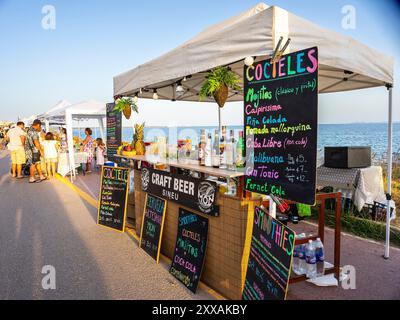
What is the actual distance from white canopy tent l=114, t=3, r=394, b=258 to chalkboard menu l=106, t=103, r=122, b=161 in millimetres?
1331

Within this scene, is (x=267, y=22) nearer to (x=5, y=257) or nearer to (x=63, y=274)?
(x=63, y=274)

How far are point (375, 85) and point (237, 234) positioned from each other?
324 cm

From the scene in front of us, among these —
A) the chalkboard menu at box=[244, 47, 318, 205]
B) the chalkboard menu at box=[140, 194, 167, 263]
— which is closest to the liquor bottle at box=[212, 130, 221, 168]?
the chalkboard menu at box=[244, 47, 318, 205]

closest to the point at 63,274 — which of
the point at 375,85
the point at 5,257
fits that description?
the point at 5,257

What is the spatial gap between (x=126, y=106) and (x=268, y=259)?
4.04 m

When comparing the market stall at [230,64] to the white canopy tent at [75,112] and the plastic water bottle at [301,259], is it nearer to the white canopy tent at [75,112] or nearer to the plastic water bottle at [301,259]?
the plastic water bottle at [301,259]

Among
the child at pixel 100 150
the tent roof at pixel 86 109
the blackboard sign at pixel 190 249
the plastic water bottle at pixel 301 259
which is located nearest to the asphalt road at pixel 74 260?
the blackboard sign at pixel 190 249

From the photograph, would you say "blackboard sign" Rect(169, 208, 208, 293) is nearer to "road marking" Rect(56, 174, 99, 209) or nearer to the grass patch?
the grass patch

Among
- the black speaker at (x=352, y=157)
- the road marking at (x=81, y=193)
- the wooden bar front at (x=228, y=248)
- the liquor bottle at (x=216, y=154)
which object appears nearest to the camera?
the wooden bar front at (x=228, y=248)

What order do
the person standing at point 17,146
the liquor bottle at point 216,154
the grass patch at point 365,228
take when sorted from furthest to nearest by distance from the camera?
the person standing at point 17,146 < the grass patch at point 365,228 < the liquor bottle at point 216,154

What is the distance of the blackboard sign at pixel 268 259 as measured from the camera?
221cm

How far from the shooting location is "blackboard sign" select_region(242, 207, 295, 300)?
7.24ft

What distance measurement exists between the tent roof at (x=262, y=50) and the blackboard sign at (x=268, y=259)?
1.34 meters

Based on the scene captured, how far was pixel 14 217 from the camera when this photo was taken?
232 inches
